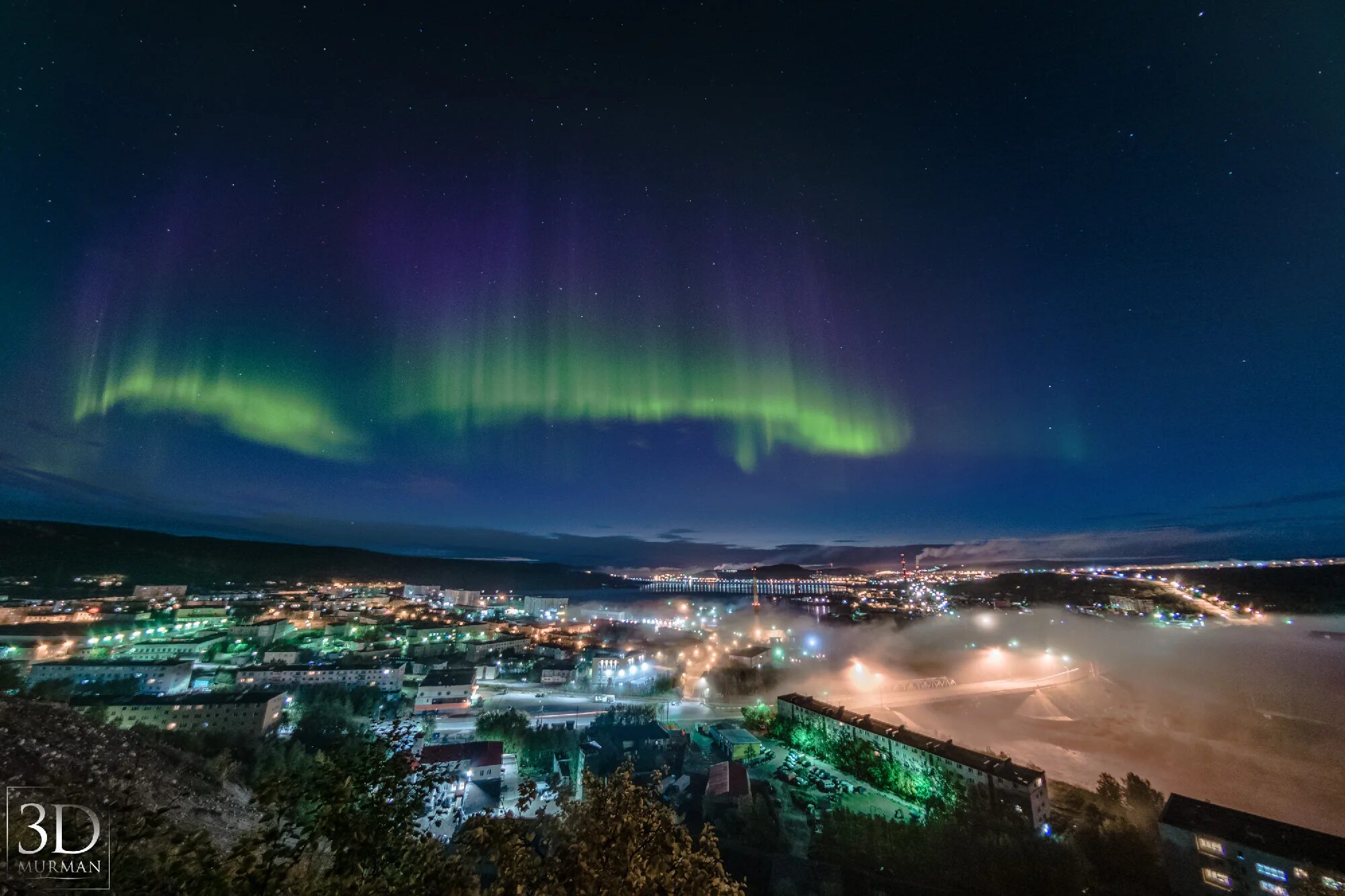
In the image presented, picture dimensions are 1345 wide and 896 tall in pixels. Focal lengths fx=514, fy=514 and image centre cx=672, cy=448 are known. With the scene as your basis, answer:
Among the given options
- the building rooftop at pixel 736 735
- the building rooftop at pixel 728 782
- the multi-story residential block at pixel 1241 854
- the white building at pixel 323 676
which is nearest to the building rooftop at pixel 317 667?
the white building at pixel 323 676

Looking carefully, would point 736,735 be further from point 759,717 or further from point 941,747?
point 941,747

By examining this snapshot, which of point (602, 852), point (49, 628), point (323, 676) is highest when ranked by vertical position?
point (602, 852)

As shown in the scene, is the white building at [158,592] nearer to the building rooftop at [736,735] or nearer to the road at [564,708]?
the road at [564,708]

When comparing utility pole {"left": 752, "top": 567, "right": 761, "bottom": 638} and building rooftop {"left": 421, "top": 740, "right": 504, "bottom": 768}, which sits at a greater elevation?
building rooftop {"left": 421, "top": 740, "right": 504, "bottom": 768}

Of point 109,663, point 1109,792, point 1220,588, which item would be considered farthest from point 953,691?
point 1220,588

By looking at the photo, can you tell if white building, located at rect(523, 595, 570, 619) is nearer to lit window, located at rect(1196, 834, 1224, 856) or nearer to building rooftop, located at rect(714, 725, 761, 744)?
building rooftop, located at rect(714, 725, 761, 744)

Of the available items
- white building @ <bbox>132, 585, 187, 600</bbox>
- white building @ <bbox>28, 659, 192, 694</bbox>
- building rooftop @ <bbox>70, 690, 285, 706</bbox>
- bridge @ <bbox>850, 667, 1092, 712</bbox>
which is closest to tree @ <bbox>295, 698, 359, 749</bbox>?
building rooftop @ <bbox>70, 690, 285, 706</bbox>
